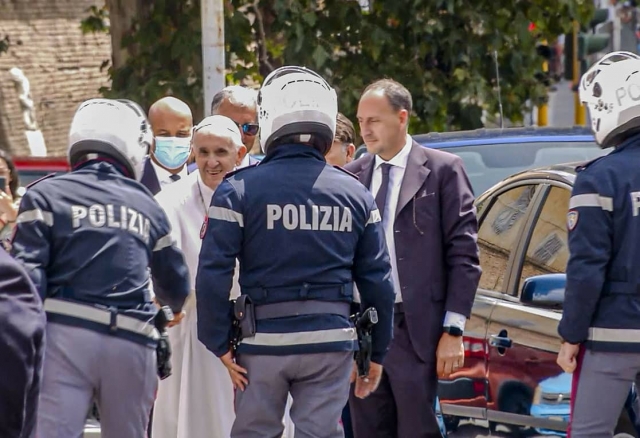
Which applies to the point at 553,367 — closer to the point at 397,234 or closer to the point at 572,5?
the point at 397,234

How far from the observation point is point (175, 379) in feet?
20.2

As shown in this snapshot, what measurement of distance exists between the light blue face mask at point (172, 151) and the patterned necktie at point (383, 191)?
61.7 inches

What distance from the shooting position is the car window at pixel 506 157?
7652mm

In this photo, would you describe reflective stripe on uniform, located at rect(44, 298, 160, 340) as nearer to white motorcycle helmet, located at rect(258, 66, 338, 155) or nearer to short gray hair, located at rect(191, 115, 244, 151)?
white motorcycle helmet, located at rect(258, 66, 338, 155)

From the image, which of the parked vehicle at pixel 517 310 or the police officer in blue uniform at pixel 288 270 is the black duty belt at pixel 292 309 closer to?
the police officer in blue uniform at pixel 288 270

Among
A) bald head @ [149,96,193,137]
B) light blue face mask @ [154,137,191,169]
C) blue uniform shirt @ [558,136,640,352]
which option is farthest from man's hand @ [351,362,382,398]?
bald head @ [149,96,193,137]

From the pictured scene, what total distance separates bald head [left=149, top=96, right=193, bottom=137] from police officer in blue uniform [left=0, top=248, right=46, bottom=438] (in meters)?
4.39

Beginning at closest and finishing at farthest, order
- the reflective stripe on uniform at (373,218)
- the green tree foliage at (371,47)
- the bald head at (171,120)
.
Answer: the reflective stripe on uniform at (373,218) → the bald head at (171,120) → the green tree foliage at (371,47)

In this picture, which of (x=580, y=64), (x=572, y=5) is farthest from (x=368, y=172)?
(x=580, y=64)

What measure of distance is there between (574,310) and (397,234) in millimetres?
1043

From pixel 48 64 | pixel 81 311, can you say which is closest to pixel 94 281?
pixel 81 311

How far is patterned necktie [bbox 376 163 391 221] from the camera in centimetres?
594

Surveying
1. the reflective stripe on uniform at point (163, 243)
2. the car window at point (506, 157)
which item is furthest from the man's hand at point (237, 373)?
the car window at point (506, 157)

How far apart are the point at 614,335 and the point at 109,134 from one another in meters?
1.93
